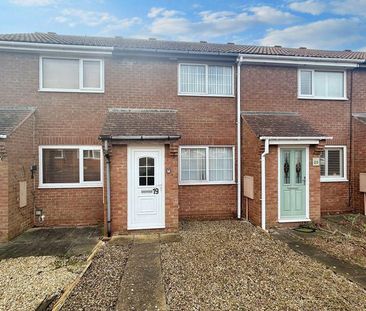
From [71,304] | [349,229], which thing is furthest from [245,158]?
[71,304]

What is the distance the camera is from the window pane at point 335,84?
913 centimetres

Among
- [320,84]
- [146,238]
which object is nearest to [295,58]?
[320,84]

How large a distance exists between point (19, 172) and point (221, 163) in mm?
6487

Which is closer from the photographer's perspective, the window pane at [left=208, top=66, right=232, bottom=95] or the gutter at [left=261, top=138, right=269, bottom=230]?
the gutter at [left=261, top=138, right=269, bottom=230]

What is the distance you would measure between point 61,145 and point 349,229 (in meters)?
9.63

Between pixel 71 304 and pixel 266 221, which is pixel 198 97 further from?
pixel 71 304

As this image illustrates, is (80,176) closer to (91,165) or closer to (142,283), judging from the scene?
(91,165)

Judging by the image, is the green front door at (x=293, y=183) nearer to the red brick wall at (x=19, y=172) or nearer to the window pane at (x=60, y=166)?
the window pane at (x=60, y=166)

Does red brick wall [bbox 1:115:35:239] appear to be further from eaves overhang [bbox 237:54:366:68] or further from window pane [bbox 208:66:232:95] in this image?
eaves overhang [bbox 237:54:366:68]

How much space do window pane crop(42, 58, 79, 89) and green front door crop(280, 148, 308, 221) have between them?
24.3 ft

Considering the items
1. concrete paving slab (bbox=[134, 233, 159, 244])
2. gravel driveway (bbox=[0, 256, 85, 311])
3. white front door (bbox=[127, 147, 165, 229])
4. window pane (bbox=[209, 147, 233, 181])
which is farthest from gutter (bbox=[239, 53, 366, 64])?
gravel driveway (bbox=[0, 256, 85, 311])

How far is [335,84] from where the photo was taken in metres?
9.18

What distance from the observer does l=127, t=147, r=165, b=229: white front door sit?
22.2ft

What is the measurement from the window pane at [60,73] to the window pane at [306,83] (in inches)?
329
